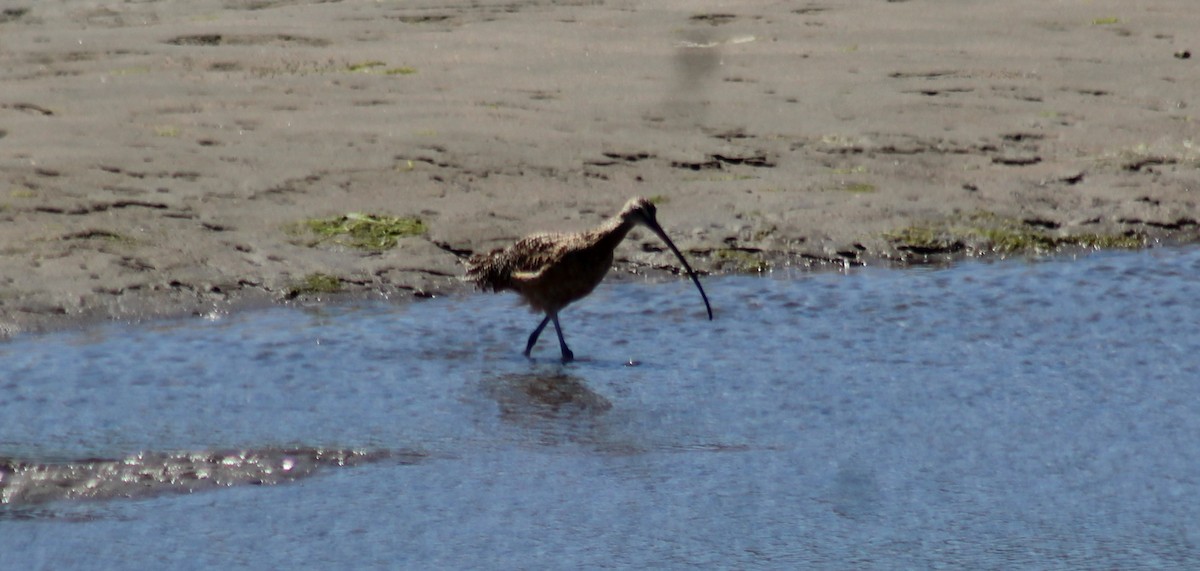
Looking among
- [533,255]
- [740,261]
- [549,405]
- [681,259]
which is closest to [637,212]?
[681,259]

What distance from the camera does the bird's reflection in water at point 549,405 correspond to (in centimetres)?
547

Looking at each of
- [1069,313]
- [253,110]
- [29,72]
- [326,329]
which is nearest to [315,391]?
[326,329]

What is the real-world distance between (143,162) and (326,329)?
2.07 meters

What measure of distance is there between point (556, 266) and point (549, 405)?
81 centimetres

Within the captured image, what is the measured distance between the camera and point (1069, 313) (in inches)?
264

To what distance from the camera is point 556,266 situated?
6.43m

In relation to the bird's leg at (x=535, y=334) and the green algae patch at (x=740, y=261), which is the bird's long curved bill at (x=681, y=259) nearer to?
the green algae patch at (x=740, y=261)

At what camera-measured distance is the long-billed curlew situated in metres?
6.43

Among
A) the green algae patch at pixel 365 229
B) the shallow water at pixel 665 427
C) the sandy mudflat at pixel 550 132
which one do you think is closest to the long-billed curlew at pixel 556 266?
the shallow water at pixel 665 427

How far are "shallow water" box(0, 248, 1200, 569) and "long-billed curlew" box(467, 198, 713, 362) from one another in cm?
16

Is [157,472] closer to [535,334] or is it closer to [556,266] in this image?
[535,334]

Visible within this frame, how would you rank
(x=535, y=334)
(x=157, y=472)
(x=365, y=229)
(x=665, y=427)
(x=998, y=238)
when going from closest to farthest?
(x=157, y=472), (x=665, y=427), (x=535, y=334), (x=365, y=229), (x=998, y=238)

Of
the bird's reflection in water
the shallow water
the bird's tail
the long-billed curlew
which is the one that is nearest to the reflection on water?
the shallow water

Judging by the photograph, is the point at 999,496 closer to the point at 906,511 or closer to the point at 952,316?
the point at 906,511
